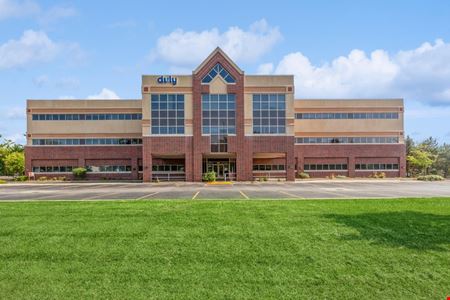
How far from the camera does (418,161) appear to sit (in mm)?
54125

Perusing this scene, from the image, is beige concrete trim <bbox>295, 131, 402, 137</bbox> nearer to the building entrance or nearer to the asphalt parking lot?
the building entrance

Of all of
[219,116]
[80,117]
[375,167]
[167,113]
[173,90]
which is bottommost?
[375,167]

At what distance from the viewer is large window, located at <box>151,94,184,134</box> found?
42.5 metres

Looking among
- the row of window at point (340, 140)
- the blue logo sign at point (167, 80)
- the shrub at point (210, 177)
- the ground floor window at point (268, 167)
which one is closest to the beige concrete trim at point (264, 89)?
the blue logo sign at point (167, 80)

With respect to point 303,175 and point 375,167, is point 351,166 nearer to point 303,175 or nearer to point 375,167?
point 375,167

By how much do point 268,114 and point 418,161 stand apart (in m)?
29.3

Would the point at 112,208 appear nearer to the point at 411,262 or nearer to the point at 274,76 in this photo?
the point at 411,262

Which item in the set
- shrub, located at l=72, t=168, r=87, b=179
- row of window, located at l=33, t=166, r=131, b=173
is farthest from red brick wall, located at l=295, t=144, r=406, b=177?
shrub, located at l=72, t=168, r=87, b=179

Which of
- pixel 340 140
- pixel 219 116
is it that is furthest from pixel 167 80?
pixel 340 140

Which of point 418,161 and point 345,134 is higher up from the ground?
point 345,134

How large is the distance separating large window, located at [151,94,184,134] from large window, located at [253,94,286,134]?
9.72m

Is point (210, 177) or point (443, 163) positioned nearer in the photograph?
point (210, 177)

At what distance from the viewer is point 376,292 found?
213 inches

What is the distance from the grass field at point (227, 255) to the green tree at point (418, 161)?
49.7 metres
